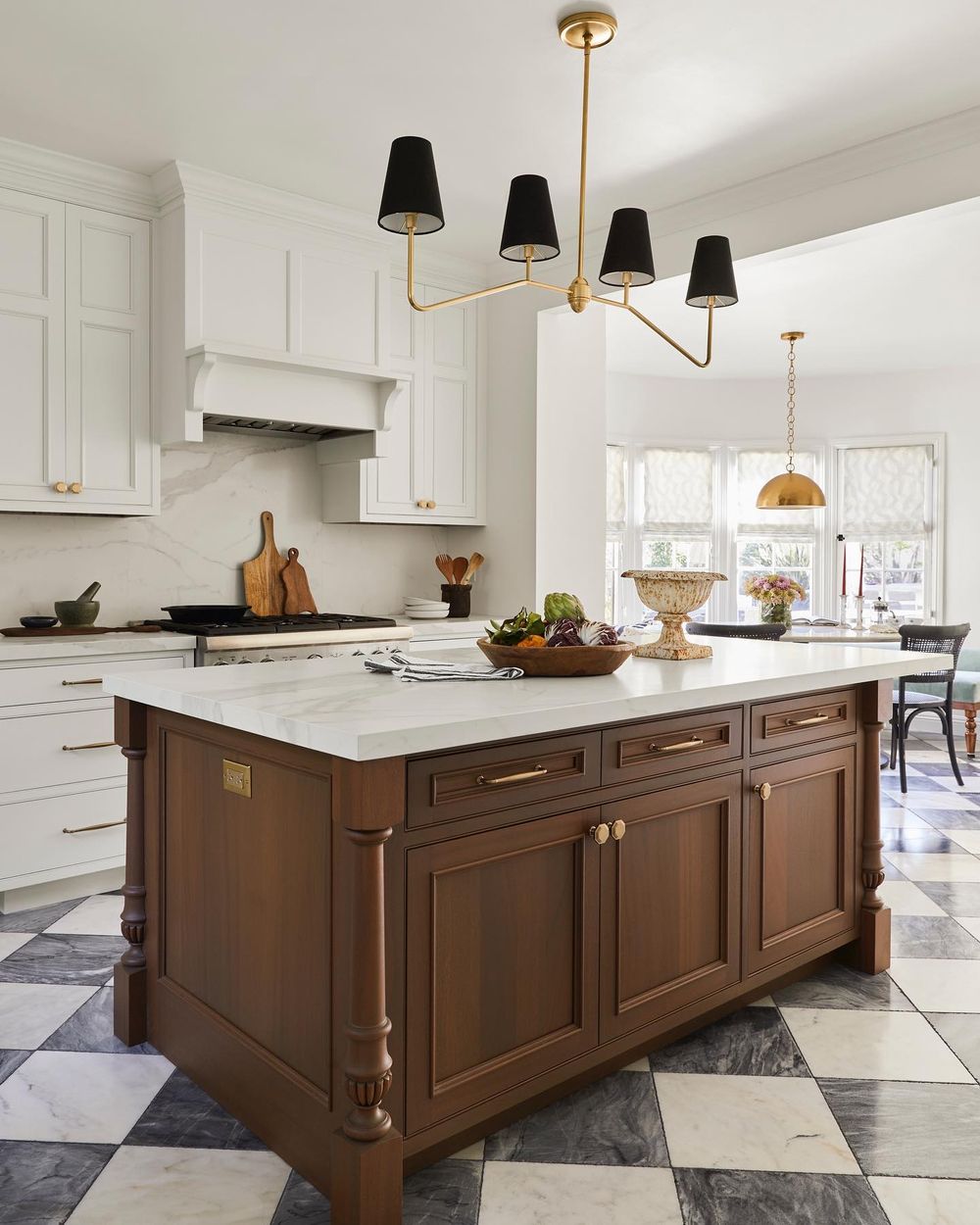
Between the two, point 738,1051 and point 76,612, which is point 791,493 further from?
point 738,1051

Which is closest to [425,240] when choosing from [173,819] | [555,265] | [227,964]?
[555,265]

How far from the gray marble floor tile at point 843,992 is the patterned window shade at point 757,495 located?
527 cm

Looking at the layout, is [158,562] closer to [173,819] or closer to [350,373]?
[350,373]

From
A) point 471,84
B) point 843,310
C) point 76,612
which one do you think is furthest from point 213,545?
point 843,310

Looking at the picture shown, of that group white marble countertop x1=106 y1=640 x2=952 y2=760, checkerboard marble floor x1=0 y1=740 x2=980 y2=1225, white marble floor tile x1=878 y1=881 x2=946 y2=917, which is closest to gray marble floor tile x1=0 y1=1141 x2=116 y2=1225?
checkerboard marble floor x1=0 y1=740 x2=980 y2=1225

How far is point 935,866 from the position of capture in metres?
3.80

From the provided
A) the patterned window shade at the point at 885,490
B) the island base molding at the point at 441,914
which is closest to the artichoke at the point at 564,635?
the island base molding at the point at 441,914

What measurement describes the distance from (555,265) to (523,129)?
126 centimetres

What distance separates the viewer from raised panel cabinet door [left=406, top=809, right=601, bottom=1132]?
1.74 metres

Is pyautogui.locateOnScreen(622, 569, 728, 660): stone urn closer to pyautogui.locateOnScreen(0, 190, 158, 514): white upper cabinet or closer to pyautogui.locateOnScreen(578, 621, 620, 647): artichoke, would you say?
pyautogui.locateOnScreen(578, 621, 620, 647): artichoke

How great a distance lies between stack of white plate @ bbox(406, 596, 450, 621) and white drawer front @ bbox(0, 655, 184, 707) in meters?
1.45

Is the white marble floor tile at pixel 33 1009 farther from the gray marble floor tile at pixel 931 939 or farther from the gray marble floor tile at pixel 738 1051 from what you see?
the gray marble floor tile at pixel 931 939

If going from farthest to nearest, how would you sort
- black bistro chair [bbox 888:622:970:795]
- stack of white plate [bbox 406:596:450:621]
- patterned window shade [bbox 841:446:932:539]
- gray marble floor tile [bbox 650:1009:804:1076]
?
patterned window shade [bbox 841:446:932:539], black bistro chair [bbox 888:622:970:795], stack of white plate [bbox 406:596:450:621], gray marble floor tile [bbox 650:1009:804:1076]

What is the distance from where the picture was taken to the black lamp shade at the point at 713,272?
2.74 metres
